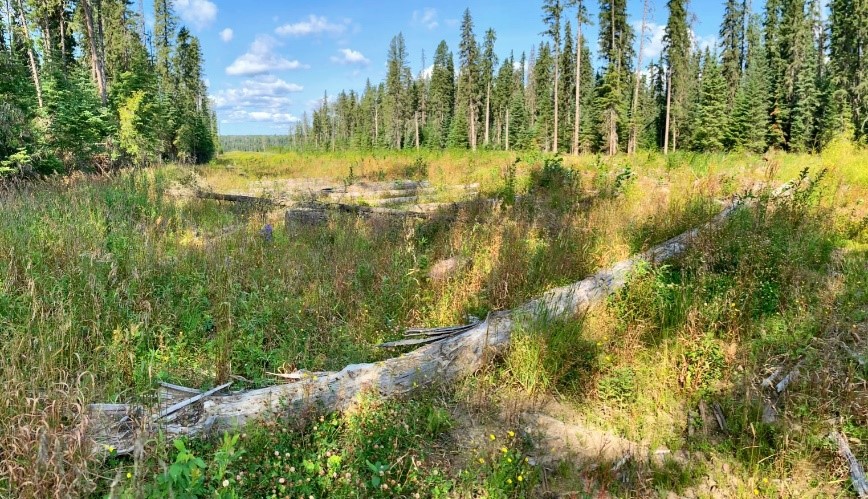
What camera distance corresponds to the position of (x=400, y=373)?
3270 millimetres

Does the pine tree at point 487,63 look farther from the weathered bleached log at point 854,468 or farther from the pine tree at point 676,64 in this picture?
the weathered bleached log at point 854,468

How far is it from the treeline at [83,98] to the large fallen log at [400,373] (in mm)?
9592

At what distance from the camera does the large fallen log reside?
109 inches

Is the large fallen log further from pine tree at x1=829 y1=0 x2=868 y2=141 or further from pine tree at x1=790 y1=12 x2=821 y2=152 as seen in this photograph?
Answer: pine tree at x1=790 y1=12 x2=821 y2=152

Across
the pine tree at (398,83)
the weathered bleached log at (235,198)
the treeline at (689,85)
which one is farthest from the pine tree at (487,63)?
the weathered bleached log at (235,198)

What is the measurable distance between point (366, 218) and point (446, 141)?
54.2m

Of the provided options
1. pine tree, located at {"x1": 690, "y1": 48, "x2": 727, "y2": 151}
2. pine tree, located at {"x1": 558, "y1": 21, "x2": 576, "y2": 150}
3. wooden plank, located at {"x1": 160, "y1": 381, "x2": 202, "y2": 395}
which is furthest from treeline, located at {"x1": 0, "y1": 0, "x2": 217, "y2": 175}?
pine tree, located at {"x1": 690, "y1": 48, "x2": 727, "y2": 151}

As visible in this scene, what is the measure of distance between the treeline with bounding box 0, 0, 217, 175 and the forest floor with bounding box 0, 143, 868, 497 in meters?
5.05

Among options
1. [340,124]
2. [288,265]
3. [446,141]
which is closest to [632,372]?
[288,265]

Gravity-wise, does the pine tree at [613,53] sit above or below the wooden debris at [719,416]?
above

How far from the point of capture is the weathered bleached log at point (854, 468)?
232 cm

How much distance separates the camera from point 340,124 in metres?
89.8

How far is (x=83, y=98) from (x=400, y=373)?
16.9m

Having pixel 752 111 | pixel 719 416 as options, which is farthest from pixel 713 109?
pixel 719 416
